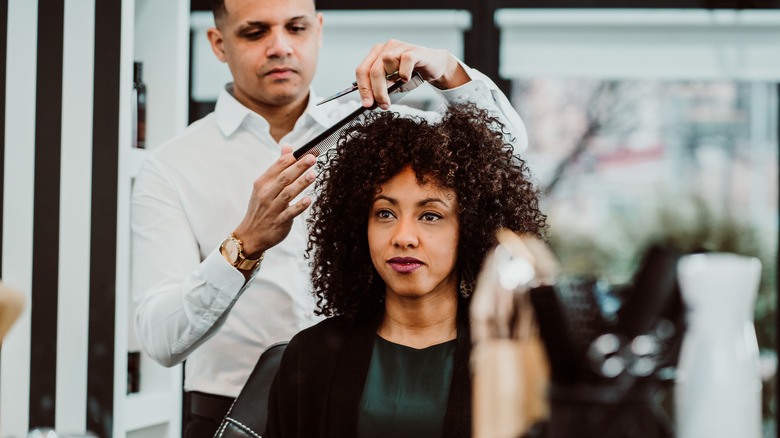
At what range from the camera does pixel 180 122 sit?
2.10 m

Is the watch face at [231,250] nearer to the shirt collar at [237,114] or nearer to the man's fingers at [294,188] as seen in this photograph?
the man's fingers at [294,188]

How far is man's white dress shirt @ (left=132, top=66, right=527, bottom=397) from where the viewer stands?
158cm

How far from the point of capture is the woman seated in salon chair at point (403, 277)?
1205 mm

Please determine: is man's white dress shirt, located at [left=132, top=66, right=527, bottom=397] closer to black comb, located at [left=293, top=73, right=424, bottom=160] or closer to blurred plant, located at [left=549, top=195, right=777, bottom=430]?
black comb, located at [left=293, top=73, right=424, bottom=160]

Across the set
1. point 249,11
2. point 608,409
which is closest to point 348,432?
point 608,409

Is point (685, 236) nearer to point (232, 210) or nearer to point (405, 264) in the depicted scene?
point (232, 210)

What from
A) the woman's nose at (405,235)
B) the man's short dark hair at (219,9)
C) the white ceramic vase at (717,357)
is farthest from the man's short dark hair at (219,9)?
the white ceramic vase at (717,357)

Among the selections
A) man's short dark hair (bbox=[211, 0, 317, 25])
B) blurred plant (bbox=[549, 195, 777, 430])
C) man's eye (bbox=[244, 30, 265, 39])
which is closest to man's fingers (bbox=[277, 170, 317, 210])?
man's eye (bbox=[244, 30, 265, 39])

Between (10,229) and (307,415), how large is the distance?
0.90 metres

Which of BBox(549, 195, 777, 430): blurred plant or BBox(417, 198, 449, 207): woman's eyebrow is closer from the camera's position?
BBox(417, 198, 449, 207): woman's eyebrow

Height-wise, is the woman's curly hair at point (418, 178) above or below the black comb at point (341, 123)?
below

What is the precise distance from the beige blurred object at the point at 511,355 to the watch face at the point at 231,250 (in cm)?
76

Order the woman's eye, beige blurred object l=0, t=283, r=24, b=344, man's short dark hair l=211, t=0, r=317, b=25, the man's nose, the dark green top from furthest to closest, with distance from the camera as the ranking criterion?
1. man's short dark hair l=211, t=0, r=317, b=25
2. the man's nose
3. the woman's eye
4. the dark green top
5. beige blurred object l=0, t=283, r=24, b=344

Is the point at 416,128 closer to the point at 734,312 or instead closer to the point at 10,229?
the point at 734,312
